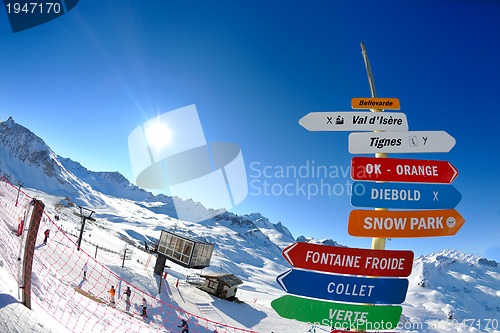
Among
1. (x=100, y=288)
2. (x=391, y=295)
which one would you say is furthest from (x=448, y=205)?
(x=100, y=288)

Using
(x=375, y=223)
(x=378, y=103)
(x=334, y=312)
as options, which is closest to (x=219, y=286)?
(x=334, y=312)

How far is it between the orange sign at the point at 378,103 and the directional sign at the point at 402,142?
2.20 feet

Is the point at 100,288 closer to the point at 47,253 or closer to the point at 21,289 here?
the point at 47,253

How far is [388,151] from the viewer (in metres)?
5.59

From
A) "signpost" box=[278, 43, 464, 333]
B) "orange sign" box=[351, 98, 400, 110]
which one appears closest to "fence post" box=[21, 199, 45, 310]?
"signpost" box=[278, 43, 464, 333]

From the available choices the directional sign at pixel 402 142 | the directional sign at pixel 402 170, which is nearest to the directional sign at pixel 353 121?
the directional sign at pixel 402 142

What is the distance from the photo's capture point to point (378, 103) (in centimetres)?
604

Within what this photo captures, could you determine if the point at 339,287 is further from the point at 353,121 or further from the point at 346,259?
the point at 353,121

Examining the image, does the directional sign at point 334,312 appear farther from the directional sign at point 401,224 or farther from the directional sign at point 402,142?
the directional sign at point 402,142

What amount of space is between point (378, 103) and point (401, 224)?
2385mm

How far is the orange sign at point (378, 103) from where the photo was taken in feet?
19.7

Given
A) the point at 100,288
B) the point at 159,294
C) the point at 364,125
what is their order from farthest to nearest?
the point at 159,294 < the point at 100,288 < the point at 364,125

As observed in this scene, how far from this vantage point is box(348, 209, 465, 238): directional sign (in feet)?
17.2

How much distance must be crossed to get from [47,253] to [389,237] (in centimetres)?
2717
